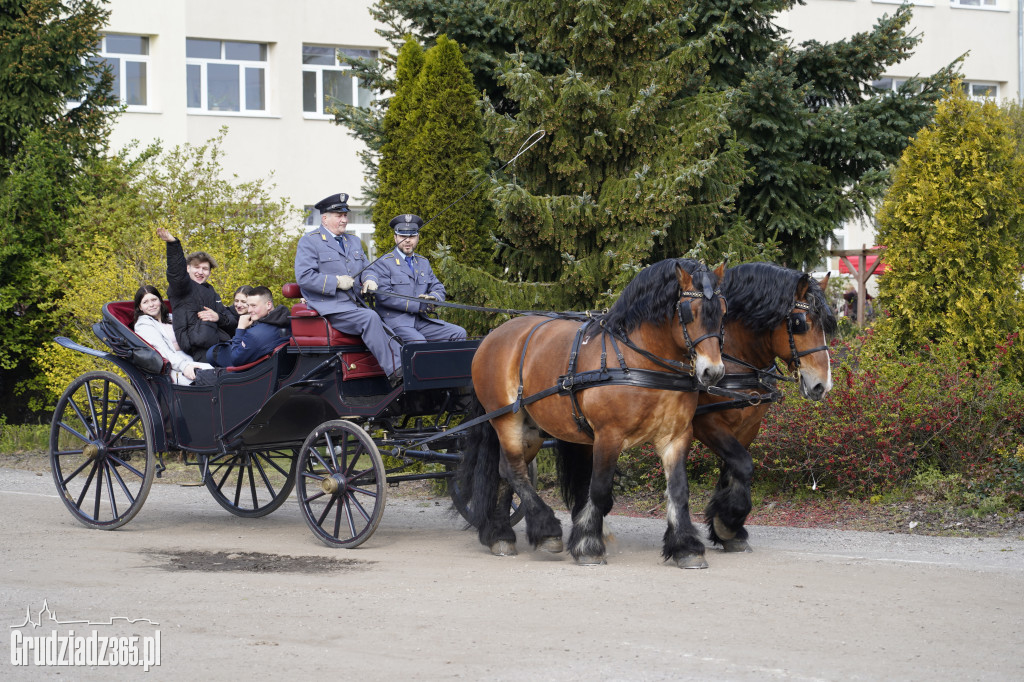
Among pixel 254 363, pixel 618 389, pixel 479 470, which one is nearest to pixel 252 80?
pixel 254 363

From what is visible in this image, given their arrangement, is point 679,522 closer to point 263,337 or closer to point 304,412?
point 304,412

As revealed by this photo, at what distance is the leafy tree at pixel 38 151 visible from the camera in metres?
16.0

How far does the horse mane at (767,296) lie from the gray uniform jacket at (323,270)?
8.79 ft

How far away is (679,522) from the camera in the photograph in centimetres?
721

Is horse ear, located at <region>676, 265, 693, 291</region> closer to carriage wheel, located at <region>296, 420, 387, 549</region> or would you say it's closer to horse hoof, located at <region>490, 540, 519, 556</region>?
horse hoof, located at <region>490, 540, 519, 556</region>

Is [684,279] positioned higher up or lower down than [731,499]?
higher up

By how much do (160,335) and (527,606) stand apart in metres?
4.57

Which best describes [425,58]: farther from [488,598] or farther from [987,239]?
[488,598]

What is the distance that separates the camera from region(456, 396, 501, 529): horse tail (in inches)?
320

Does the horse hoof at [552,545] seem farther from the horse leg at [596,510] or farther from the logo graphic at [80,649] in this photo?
the logo graphic at [80,649]

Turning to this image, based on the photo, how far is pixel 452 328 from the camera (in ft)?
29.8

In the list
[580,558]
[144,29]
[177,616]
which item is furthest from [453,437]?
[144,29]

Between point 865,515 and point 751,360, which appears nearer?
point 751,360

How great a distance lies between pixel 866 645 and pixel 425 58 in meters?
8.87
